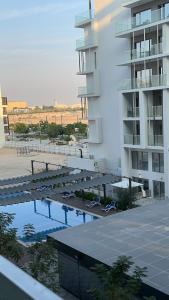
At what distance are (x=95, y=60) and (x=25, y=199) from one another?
15.5 m

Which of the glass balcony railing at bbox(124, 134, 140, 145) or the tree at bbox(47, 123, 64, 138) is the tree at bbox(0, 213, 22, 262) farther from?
the tree at bbox(47, 123, 64, 138)

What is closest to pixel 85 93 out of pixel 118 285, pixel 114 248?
pixel 114 248

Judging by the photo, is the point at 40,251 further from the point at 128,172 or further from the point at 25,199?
the point at 128,172

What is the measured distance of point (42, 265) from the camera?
6.79 metres

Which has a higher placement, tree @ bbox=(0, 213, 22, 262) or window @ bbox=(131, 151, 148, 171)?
tree @ bbox=(0, 213, 22, 262)

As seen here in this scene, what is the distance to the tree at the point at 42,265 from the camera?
6.54 m

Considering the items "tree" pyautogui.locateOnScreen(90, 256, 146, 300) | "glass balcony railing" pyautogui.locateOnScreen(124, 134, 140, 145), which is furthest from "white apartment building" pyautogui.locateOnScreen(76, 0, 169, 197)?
"tree" pyautogui.locateOnScreen(90, 256, 146, 300)

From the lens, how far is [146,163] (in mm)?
26375

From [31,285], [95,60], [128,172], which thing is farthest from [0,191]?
[31,285]

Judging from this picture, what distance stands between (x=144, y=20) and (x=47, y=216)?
14396 mm

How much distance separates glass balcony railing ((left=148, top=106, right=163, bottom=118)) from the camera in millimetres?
24781

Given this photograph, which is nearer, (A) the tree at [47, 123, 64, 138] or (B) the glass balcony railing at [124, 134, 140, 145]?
(B) the glass balcony railing at [124, 134, 140, 145]

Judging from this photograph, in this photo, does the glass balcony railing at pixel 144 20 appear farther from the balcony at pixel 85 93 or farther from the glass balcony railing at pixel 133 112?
the balcony at pixel 85 93

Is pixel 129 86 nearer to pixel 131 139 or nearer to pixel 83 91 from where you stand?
pixel 131 139
